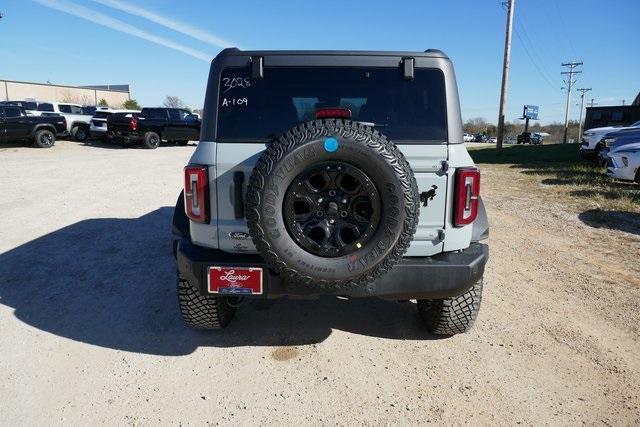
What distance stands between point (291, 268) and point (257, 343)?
1.10 m

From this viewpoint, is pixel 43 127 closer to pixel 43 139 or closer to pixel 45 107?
pixel 43 139

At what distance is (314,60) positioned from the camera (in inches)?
114

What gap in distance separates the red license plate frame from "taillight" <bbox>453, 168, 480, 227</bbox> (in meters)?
1.30

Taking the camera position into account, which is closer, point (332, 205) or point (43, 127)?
point (332, 205)

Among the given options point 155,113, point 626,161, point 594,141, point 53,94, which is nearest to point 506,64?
point 594,141

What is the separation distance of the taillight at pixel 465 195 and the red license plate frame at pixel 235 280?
4.26ft

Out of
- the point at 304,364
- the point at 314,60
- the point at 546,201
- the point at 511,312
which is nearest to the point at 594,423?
the point at 511,312

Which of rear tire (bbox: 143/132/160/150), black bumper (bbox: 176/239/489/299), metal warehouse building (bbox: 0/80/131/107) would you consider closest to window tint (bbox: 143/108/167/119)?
rear tire (bbox: 143/132/160/150)

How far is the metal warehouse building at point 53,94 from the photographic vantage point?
4975 cm

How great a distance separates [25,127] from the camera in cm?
1775

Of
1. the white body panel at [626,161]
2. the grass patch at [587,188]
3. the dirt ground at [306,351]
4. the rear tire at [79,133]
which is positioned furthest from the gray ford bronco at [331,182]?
the rear tire at [79,133]

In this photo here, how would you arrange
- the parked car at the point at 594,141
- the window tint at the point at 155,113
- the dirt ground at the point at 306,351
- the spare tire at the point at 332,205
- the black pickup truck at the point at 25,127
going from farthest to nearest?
the window tint at the point at 155,113 < the black pickup truck at the point at 25,127 < the parked car at the point at 594,141 < the dirt ground at the point at 306,351 < the spare tire at the point at 332,205

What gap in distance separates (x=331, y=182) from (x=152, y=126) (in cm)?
1873

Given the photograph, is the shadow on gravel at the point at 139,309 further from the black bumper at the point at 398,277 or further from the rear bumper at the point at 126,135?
the rear bumper at the point at 126,135
